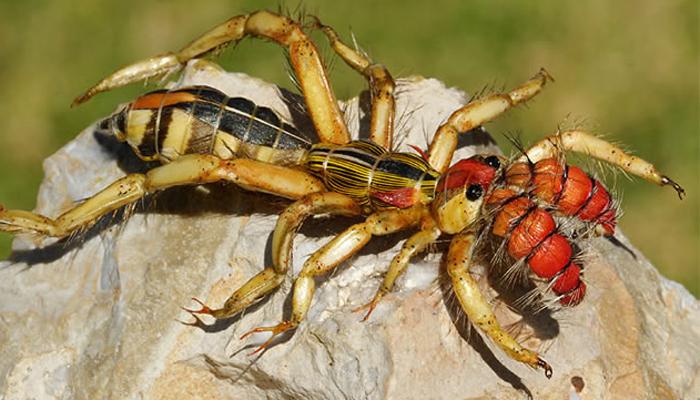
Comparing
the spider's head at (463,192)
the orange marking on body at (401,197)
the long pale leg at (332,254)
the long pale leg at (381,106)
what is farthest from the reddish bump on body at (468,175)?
the long pale leg at (381,106)

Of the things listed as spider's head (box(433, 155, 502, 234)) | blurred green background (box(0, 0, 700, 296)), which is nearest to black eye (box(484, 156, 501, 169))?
spider's head (box(433, 155, 502, 234))

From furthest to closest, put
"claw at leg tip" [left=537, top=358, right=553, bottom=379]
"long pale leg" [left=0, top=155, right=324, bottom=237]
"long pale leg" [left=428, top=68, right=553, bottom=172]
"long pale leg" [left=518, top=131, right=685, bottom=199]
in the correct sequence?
"long pale leg" [left=428, top=68, right=553, bottom=172] → "long pale leg" [left=518, top=131, right=685, bottom=199] → "long pale leg" [left=0, top=155, right=324, bottom=237] → "claw at leg tip" [left=537, top=358, right=553, bottom=379]

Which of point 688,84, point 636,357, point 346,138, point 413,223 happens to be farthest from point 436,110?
point 688,84

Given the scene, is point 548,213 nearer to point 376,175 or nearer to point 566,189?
point 566,189

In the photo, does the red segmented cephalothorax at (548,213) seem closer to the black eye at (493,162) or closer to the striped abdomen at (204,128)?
the black eye at (493,162)

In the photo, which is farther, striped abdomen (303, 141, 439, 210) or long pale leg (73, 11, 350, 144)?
long pale leg (73, 11, 350, 144)

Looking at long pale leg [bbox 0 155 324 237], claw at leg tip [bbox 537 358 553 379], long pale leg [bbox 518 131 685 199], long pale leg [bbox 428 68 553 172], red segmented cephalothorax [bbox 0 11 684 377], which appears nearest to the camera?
claw at leg tip [bbox 537 358 553 379]

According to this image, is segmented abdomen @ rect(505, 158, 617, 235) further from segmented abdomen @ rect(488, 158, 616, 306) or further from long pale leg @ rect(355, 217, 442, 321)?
long pale leg @ rect(355, 217, 442, 321)
